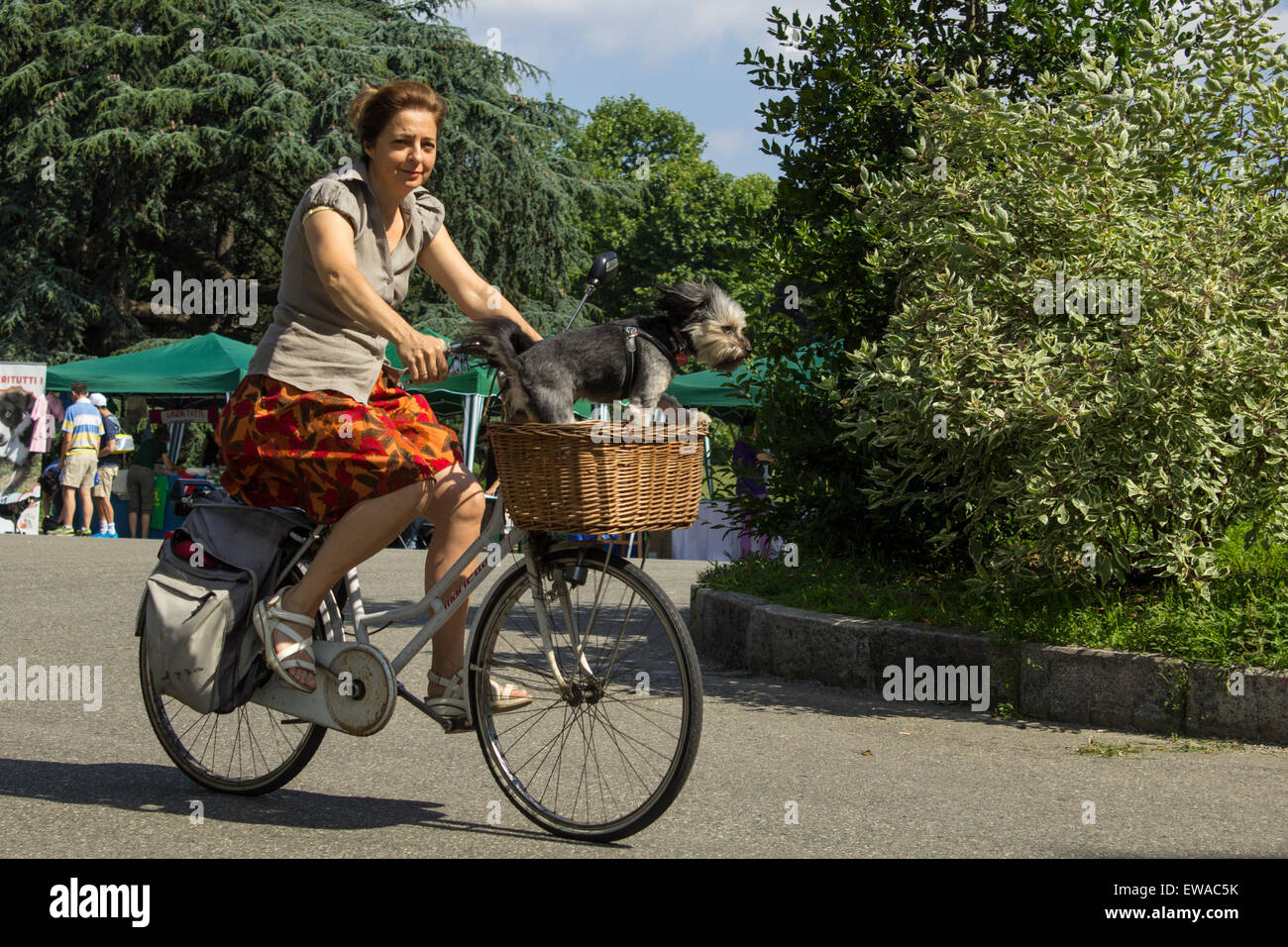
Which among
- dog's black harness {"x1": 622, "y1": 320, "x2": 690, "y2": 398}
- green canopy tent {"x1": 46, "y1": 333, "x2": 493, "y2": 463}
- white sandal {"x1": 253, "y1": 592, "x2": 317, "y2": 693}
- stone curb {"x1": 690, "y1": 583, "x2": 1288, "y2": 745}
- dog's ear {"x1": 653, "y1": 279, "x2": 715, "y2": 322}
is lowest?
stone curb {"x1": 690, "y1": 583, "x2": 1288, "y2": 745}

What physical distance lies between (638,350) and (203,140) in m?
24.8

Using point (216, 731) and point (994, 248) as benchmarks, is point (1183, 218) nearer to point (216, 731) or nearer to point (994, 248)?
point (994, 248)

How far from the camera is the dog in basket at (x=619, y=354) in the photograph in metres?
3.82

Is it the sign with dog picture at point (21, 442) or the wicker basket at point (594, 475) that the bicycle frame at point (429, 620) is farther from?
the sign with dog picture at point (21, 442)

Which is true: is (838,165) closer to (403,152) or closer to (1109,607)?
(1109,607)

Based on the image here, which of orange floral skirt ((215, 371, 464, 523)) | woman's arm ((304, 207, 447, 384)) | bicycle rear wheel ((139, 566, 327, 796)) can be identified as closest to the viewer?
woman's arm ((304, 207, 447, 384))

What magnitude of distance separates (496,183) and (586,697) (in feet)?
80.4

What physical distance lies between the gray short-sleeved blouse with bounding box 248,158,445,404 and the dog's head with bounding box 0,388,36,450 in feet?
50.8

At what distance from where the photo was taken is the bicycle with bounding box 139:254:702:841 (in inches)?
146

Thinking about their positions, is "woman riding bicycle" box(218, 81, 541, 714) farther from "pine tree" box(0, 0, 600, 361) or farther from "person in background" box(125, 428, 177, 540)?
"pine tree" box(0, 0, 600, 361)

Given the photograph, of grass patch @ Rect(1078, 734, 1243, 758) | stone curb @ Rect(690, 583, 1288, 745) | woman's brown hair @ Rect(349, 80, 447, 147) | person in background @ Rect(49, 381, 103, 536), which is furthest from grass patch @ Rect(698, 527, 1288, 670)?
person in background @ Rect(49, 381, 103, 536)

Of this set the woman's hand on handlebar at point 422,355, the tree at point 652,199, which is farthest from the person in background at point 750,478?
the tree at point 652,199

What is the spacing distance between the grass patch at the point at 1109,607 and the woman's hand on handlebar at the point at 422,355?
331cm

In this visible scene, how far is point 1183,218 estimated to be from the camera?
19.5 ft
